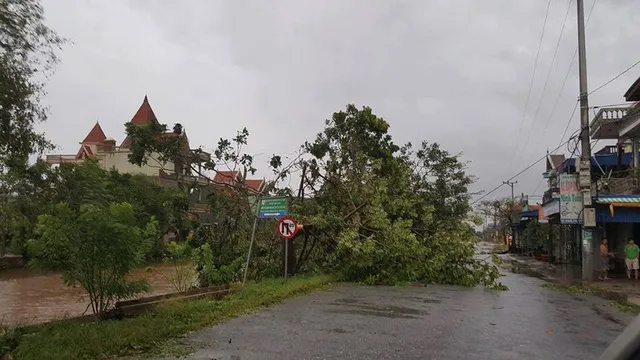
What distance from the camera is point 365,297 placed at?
14.4m

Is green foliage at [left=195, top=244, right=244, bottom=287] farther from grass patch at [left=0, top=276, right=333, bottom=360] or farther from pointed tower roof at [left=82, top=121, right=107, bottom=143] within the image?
pointed tower roof at [left=82, top=121, right=107, bottom=143]

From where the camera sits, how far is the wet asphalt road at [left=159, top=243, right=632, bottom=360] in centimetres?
785

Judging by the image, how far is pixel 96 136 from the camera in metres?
66.0

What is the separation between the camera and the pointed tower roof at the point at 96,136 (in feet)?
215

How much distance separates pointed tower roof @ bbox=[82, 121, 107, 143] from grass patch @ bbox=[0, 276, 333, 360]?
59.8 m

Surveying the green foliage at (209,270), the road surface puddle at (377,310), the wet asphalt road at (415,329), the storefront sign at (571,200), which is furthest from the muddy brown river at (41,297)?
the storefront sign at (571,200)

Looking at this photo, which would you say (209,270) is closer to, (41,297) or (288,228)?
(288,228)

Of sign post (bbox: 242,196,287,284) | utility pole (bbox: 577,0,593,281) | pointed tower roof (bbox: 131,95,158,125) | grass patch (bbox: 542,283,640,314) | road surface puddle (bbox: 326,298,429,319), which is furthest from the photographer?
pointed tower roof (bbox: 131,95,158,125)

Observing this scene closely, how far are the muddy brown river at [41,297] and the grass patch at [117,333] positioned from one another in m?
1.49

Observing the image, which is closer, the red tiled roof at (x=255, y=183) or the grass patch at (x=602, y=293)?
the grass patch at (x=602, y=293)

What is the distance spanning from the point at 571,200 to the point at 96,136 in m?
59.3

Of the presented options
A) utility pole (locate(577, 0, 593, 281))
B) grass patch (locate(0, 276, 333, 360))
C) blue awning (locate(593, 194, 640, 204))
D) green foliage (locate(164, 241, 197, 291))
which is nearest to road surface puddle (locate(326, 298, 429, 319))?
grass patch (locate(0, 276, 333, 360))

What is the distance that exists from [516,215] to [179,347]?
5132cm

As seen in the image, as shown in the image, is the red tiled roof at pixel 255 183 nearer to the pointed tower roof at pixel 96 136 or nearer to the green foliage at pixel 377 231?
the green foliage at pixel 377 231
